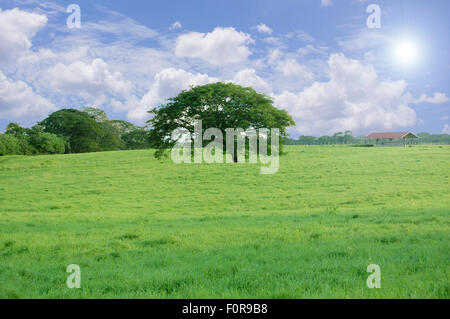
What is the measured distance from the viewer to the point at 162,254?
839 cm

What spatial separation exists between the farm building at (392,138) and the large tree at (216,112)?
6208cm

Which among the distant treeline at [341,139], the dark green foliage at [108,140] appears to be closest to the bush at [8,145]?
the dark green foliage at [108,140]

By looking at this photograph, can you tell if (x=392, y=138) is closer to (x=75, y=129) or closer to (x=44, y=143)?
(x=75, y=129)

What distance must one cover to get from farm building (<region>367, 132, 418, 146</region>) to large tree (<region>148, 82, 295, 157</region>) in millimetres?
62076

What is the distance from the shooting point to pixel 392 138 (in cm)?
8288

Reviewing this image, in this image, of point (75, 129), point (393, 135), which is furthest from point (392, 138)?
point (75, 129)

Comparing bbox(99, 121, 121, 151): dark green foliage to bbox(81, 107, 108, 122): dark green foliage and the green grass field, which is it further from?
the green grass field

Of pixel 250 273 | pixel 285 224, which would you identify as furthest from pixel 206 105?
pixel 250 273

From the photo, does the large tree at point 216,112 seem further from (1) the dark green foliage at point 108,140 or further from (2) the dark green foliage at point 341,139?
(2) the dark green foliage at point 341,139

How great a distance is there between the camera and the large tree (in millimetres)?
26172

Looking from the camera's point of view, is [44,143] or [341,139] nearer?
[44,143]

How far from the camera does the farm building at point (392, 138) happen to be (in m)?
79.2

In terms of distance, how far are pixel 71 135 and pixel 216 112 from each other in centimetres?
6609
